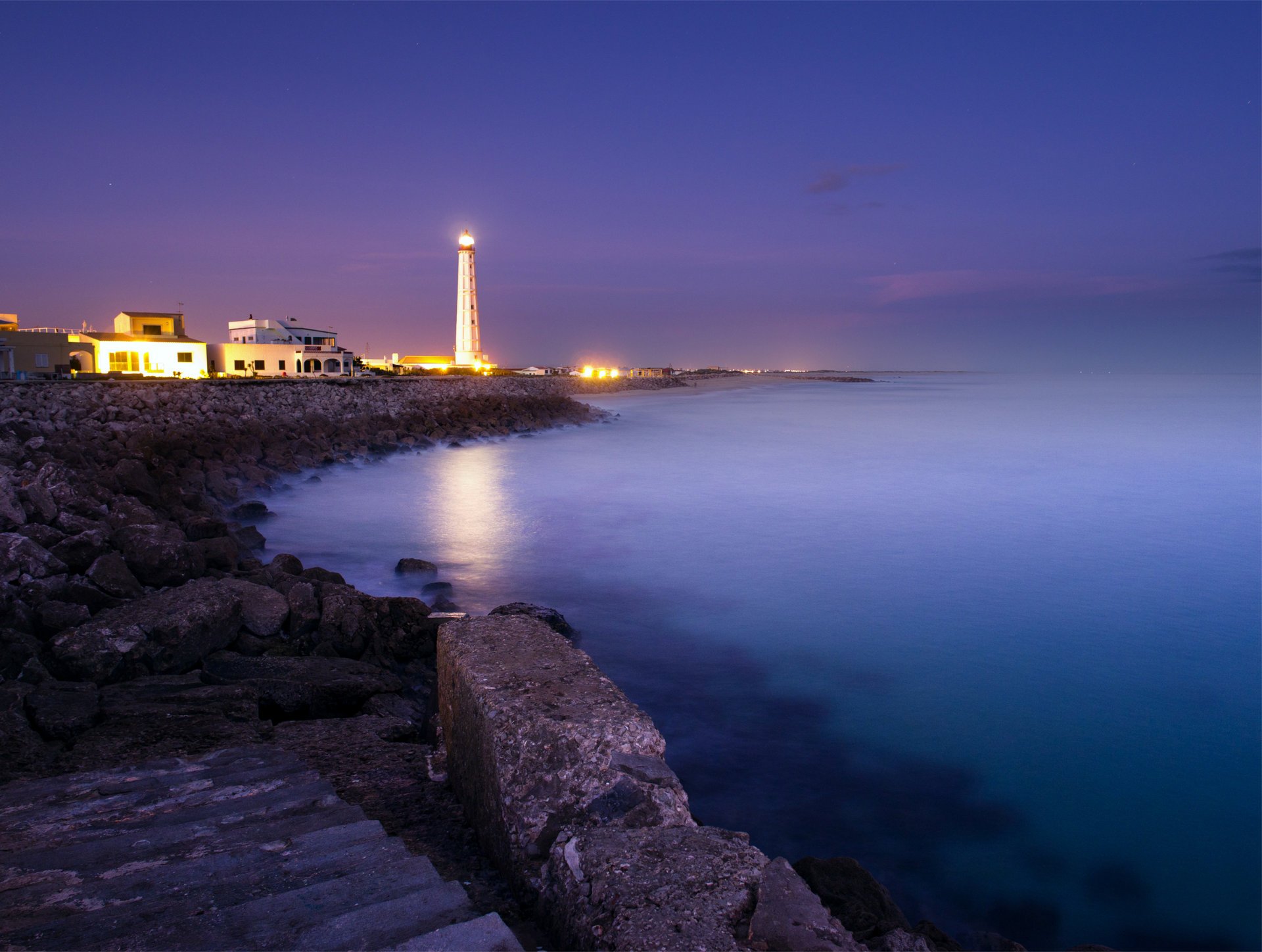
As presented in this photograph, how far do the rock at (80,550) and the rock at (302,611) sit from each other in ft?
5.66

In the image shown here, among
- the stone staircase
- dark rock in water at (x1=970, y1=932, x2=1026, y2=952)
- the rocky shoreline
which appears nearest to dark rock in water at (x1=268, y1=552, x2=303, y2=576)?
the rocky shoreline

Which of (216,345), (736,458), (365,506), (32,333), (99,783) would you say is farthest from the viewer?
(216,345)

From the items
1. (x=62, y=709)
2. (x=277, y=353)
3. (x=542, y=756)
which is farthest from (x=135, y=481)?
(x=277, y=353)

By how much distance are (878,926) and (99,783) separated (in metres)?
3.36

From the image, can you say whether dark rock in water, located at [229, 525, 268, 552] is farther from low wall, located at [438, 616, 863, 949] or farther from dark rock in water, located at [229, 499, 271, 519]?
low wall, located at [438, 616, 863, 949]

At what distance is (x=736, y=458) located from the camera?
1011 inches

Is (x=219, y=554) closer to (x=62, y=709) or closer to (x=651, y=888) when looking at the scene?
(x=62, y=709)

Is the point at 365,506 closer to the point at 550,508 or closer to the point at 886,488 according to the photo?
the point at 550,508

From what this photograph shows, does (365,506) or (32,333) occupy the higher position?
(32,333)

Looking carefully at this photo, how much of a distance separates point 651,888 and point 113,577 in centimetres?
610

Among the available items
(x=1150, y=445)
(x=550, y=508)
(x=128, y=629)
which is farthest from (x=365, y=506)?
(x=1150, y=445)

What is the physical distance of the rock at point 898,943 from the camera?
2.96m

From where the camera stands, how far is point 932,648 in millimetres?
7934

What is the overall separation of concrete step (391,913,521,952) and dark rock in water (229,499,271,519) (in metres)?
12.4
